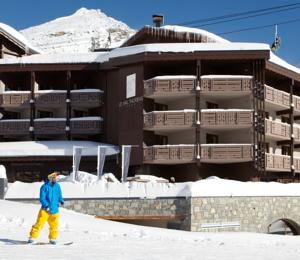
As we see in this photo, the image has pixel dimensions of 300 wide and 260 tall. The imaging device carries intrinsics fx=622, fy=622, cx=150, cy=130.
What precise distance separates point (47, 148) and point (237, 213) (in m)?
15.3

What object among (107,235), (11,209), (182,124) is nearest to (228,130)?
(182,124)

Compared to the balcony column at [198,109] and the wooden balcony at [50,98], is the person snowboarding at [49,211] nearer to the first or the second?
the balcony column at [198,109]

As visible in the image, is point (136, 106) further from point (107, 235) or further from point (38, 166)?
point (107, 235)

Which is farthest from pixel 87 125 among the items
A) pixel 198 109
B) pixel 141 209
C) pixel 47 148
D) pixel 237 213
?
pixel 237 213

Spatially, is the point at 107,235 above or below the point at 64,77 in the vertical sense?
below

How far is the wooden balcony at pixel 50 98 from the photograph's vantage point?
39.7 metres

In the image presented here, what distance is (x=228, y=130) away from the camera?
3566 cm

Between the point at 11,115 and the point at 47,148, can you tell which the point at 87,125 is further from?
the point at 11,115

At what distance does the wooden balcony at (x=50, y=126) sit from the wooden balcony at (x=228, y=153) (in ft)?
33.7

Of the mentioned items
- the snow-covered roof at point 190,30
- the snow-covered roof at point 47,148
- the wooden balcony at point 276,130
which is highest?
the snow-covered roof at point 190,30

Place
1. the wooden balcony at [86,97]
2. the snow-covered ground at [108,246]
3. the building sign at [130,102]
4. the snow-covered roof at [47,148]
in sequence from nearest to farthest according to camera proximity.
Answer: the snow-covered ground at [108,246]
the building sign at [130,102]
the snow-covered roof at [47,148]
the wooden balcony at [86,97]

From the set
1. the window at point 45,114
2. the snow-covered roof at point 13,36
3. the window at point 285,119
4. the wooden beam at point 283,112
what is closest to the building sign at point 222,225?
the wooden beam at point 283,112

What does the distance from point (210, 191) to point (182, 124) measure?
992 cm

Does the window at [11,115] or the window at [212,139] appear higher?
the window at [11,115]
